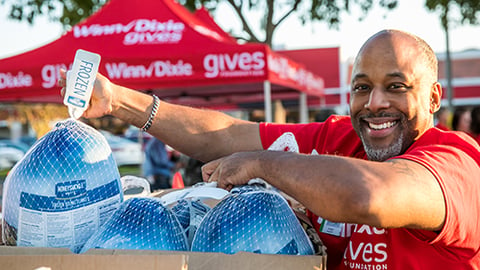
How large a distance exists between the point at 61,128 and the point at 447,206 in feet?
3.47

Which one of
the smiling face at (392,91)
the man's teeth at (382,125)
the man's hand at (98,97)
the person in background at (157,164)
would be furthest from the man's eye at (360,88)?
the person in background at (157,164)

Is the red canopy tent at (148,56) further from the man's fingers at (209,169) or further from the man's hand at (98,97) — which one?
the man's fingers at (209,169)

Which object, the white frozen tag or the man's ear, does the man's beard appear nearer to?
the man's ear

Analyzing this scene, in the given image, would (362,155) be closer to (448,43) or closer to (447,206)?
(447,206)

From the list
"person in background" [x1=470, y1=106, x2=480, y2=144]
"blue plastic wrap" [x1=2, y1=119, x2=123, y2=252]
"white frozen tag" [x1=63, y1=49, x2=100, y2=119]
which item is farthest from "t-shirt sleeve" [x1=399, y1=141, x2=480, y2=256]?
"person in background" [x1=470, y1=106, x2=480, y2=144]

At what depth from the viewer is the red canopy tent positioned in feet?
16.0

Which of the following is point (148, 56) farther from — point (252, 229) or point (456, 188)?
point (456, 188)

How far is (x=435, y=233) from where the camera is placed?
118 centimetres

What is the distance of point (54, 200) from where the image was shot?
49.3 inches

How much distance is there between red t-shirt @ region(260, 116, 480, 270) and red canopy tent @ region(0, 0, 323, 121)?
3405 mm

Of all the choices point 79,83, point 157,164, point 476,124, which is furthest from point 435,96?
point 157,164

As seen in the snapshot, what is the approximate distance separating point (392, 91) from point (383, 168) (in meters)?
0.45

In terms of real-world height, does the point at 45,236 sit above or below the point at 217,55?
below

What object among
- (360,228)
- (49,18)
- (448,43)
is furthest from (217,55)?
(448,43)
